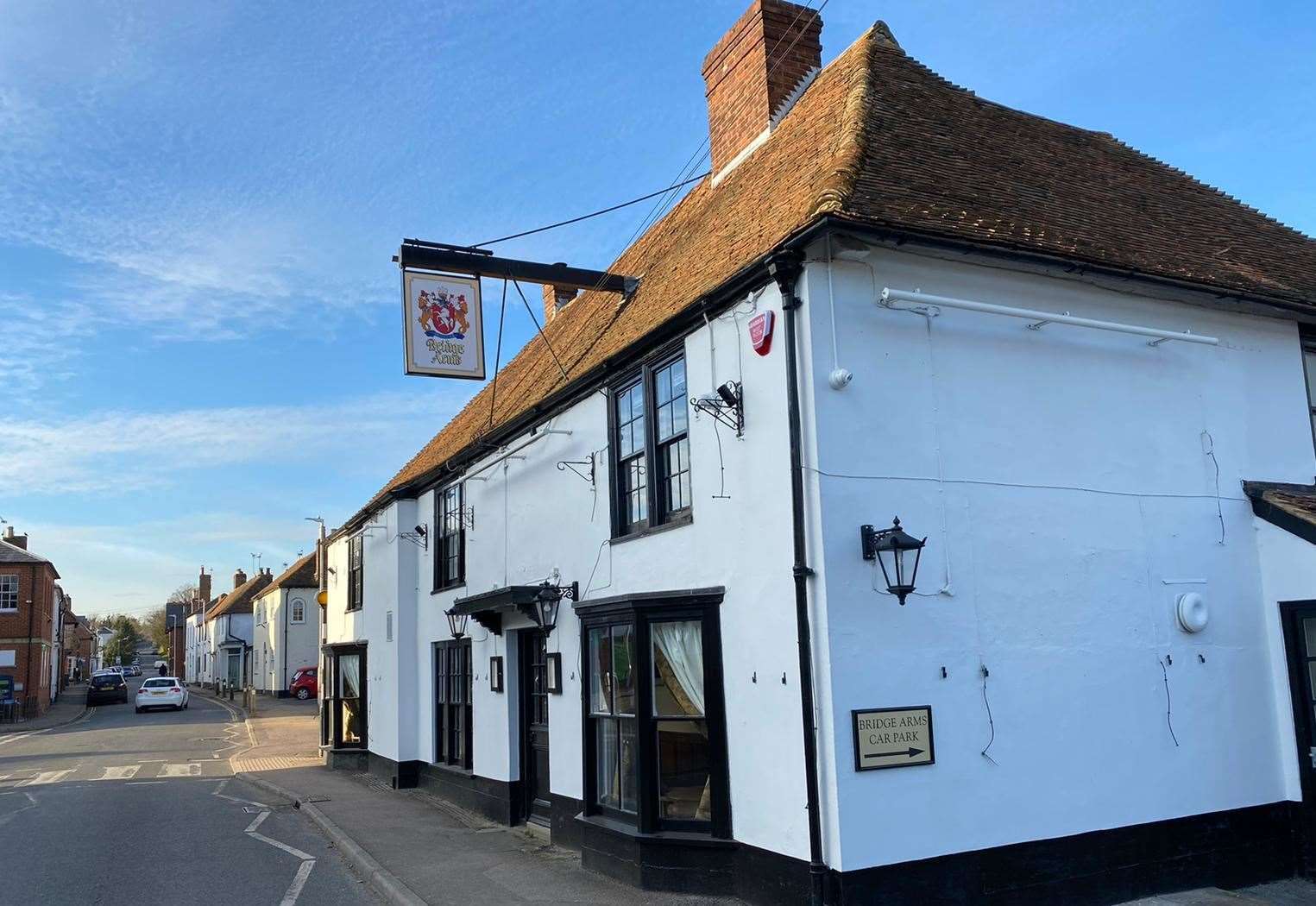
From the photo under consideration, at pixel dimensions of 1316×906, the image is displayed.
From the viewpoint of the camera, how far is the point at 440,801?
15.8m

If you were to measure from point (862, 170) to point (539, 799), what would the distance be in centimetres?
870

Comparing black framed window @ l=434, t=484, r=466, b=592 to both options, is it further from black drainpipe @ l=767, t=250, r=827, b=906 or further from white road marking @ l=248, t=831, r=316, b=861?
black drainpipe @ l=767, t=250, r=827, b=906

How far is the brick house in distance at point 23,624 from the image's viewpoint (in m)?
43.2

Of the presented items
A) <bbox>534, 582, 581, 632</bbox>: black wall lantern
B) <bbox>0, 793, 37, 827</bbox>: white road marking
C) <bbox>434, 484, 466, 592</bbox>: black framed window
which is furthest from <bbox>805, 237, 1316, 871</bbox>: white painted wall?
<bbox>0, 793, 37, 827</bbox>: white road marking

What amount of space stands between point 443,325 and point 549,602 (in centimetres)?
343

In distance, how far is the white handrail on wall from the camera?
804 centimetres

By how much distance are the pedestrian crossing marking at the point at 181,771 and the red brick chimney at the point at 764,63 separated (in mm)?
15810

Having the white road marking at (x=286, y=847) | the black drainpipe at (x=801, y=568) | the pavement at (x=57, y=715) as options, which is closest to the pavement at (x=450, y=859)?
the white road marking at (x=286, y=847)

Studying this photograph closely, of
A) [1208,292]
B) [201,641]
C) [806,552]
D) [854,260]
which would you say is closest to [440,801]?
[806,552]

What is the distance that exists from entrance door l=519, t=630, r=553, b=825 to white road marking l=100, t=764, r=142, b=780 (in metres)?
10.6

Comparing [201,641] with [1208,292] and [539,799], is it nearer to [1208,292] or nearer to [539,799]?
[539,799]

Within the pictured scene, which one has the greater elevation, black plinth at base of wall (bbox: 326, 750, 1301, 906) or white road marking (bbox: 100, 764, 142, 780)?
black plinth at base of wall (bbox: 326, 750, 1301, 906)

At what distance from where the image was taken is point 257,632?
6181cm

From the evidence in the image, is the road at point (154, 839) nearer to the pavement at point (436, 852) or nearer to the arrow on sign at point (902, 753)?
the pavement at point (436, 852)
